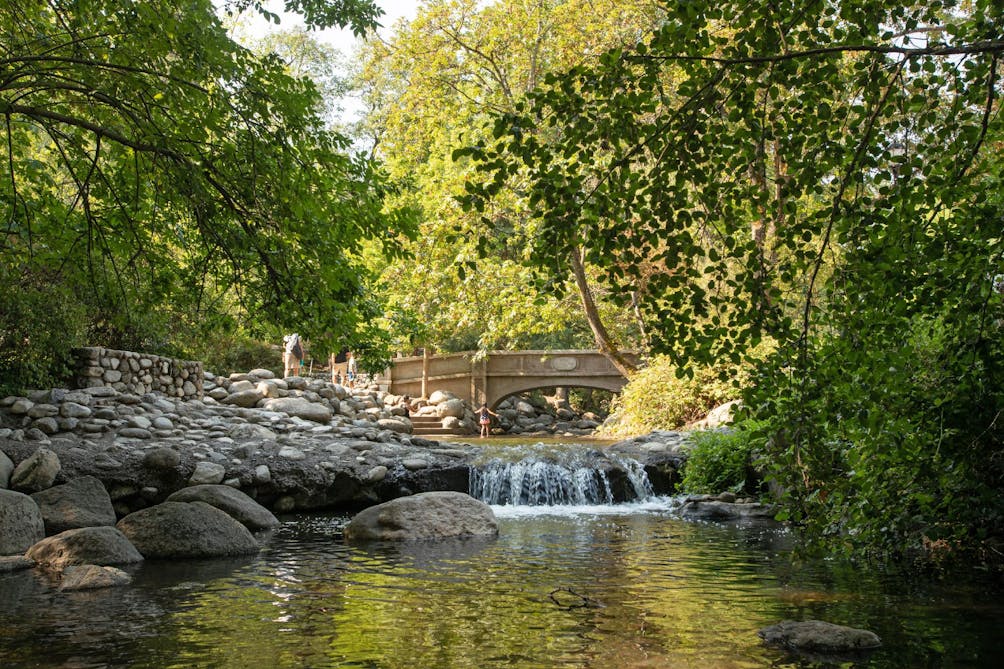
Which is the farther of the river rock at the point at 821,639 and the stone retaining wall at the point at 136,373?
the stone retaining wall at the point at 136,373

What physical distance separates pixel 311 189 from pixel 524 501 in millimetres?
8372

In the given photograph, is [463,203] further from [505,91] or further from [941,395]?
[505,91]

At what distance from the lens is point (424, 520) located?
9766mm

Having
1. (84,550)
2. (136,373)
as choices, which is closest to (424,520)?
(84,550)

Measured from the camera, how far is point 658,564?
26.6 feet

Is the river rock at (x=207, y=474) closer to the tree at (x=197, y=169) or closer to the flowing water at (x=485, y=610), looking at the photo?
the flowing water at (x=485, y=610)

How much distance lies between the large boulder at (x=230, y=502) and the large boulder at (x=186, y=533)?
1122 millimetres

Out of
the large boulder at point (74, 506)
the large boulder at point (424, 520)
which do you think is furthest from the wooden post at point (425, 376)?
the large boulder at point (74, 506)

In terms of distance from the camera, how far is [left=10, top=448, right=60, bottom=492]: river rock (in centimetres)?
986

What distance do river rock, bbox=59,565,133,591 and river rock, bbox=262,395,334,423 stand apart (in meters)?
9.45

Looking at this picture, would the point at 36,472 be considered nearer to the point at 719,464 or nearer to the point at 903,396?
the point at 903,396

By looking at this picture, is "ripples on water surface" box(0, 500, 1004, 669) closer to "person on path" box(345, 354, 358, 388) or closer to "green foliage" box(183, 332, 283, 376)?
"green foliage" box(183, 332, 283, 376)

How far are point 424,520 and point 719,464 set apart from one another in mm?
5603

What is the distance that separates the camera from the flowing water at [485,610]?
4.88 m
